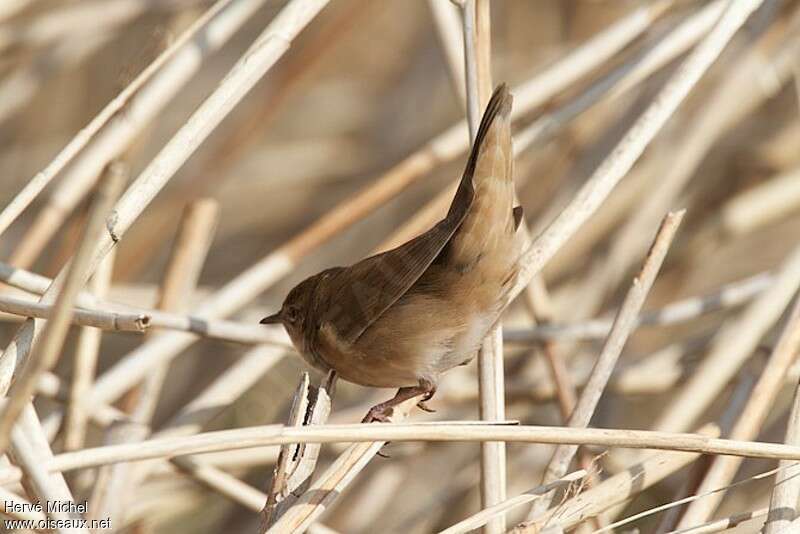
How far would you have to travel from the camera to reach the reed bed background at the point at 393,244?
1.49 m

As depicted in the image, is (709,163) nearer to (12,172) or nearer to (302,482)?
(302,482)

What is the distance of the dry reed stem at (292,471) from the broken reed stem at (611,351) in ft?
1.10

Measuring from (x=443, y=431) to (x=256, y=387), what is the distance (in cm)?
170

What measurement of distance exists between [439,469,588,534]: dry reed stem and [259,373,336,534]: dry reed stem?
0.22 meters

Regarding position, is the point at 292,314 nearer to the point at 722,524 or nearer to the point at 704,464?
the point at 704,464

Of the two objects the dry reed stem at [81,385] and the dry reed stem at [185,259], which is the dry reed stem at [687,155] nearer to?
the dry reed stem at [185,259]

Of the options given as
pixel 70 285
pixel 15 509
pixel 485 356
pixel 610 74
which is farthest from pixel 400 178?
pixel 70 285

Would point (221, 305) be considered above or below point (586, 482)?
above

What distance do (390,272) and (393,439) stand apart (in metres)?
0.54

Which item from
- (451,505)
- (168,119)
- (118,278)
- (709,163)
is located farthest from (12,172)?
(709,163)

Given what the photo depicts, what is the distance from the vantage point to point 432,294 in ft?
6.08

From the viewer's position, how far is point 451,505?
2.54 meters

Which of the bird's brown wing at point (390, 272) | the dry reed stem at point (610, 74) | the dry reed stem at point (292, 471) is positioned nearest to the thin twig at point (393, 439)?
the dry reed stem at point (292, 471)

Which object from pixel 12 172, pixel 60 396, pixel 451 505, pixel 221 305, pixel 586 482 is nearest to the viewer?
pixel 586 482
